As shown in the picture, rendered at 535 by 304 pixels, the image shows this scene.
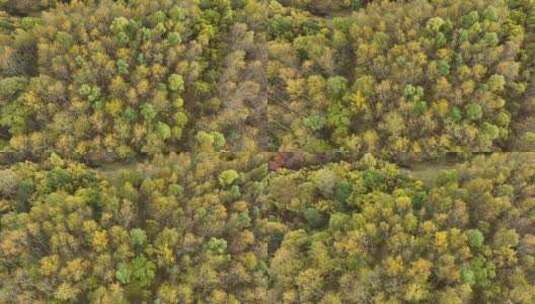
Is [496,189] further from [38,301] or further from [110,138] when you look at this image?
[38,301]

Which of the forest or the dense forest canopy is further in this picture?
the forest

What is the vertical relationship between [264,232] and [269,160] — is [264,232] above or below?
below

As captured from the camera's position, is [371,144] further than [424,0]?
No

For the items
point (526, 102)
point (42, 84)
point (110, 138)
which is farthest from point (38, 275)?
point (526, 102)

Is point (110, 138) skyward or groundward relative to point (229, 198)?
skyward

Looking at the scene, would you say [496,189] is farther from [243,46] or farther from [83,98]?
[83,98]

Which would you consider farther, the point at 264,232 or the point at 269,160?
the point at 269,160

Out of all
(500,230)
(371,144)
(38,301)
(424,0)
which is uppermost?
(424,0)

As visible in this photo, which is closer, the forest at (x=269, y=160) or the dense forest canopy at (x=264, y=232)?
the dense forest canopy at (x=264, y=232)
